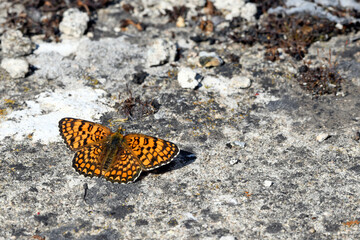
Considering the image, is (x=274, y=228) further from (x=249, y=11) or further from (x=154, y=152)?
(x=249, y=11)

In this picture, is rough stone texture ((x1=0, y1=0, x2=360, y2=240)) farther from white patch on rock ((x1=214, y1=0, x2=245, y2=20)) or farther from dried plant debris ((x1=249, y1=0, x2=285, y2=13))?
dried plant debris ((x1=249, y1=0, x2=285, y2=13))

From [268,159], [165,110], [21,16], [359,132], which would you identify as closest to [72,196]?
[165,110]

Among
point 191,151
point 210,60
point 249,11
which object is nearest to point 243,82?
point 210,60

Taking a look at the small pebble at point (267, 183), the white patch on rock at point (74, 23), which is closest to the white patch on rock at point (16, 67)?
the white patch on rock at point (74, 23)

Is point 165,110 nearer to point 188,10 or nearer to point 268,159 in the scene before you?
point 268,159

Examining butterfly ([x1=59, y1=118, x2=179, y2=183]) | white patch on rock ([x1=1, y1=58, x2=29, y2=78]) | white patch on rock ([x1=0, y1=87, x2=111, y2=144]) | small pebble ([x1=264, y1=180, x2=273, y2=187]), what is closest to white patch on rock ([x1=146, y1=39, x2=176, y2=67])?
white patch on rock ([x1=0, y1=87, x2=111, y2=144])

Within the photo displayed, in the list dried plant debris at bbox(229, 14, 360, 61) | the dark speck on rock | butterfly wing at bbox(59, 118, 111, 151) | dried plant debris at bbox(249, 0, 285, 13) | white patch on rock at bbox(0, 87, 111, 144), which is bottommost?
white patch on rock at bbox(0, 87, 111, 144)

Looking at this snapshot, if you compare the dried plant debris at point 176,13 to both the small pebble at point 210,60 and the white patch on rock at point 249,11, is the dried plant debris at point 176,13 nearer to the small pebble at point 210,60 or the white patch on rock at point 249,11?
the white patch on rock at point 249,11
